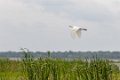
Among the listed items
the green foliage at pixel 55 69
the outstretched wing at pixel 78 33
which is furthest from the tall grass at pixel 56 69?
the outstretched wing at pixel 78 33

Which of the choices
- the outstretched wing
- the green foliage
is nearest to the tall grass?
the green foliage

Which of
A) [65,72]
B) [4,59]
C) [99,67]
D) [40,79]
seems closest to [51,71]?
[40,79]

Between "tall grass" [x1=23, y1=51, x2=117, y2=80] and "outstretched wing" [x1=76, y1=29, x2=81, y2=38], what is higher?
"outstretched wing" [x1=76, y1=29, x2=81, y2=38]

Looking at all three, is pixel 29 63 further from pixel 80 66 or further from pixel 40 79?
pixel 80 66

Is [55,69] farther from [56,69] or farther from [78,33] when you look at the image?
[78,33]

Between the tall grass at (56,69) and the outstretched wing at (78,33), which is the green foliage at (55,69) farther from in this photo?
the outstretched wing at (78,33)

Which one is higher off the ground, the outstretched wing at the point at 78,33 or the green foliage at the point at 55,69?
the outstretched wing at the point at 78,33

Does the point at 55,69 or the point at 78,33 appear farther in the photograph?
the point at 55,69

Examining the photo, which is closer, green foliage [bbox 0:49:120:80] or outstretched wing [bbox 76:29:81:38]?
outstretched wing [bbox 76:29:81:38]

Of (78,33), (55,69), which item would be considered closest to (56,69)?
(55,69)

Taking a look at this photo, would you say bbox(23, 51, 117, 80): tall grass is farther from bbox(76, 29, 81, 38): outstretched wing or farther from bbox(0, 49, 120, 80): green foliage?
bbox(76, 29, 81, 38): outstretched wing

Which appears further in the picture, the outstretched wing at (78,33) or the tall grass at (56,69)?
the tall grass at (56,69)

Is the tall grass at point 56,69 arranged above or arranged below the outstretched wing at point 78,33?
below

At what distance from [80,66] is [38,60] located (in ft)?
2.93
